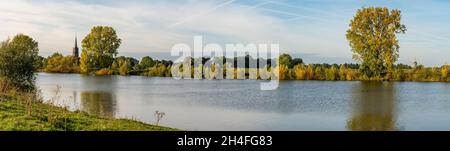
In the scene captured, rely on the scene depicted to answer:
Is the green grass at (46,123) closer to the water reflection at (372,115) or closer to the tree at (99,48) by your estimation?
the water reflection at (372,115)

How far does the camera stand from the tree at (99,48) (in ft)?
182

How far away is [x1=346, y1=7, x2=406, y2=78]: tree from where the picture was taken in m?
39.4

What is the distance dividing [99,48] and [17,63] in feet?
119

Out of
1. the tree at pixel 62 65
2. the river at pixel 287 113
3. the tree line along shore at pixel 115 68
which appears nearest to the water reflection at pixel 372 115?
the river at pixel 287 113

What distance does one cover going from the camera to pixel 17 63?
71.7 feet

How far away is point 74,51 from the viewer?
73750 millimetres

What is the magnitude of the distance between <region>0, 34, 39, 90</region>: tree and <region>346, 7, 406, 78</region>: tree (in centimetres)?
2711

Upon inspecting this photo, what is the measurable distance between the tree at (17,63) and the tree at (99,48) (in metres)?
32.4

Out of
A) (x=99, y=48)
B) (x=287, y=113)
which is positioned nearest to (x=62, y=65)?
(x=99, y=48)
